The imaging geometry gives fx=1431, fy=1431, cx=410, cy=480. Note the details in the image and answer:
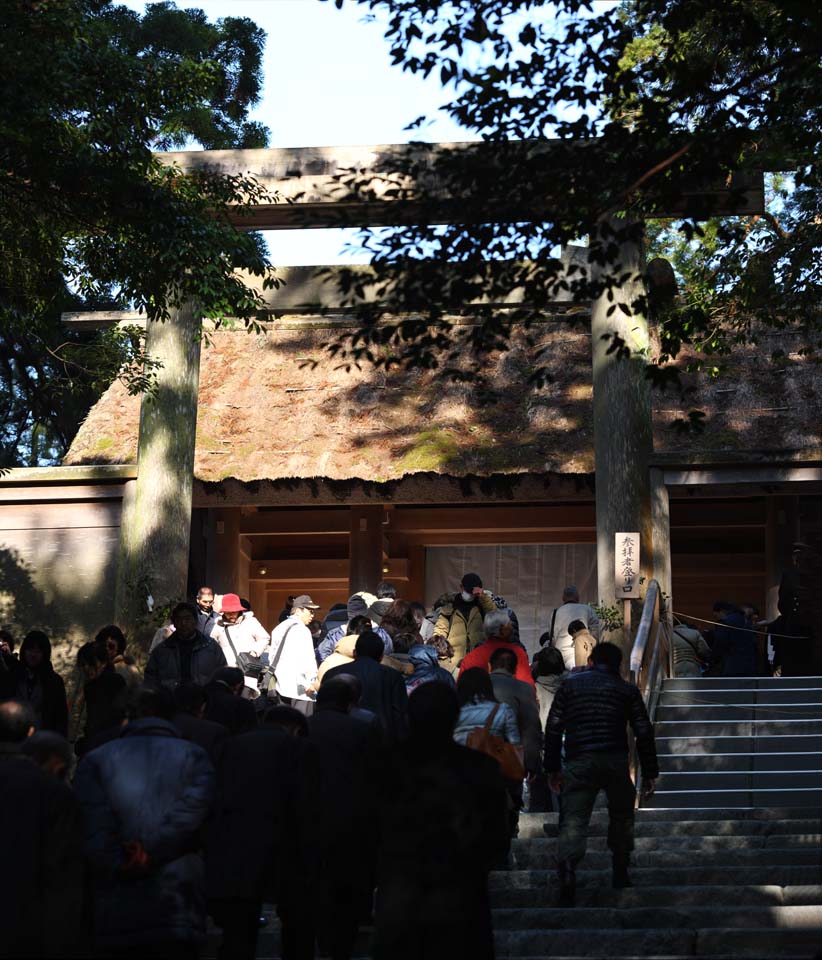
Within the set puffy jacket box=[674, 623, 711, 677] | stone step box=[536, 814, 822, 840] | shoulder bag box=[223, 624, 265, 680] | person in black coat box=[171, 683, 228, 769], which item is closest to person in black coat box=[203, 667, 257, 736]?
person in black coat box=[171, 683, 228, 769]

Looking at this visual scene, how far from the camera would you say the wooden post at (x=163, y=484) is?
14711 millimetres

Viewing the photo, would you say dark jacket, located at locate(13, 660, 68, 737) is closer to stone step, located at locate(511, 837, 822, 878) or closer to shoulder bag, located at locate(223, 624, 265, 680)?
shoulder bag, located at locate(223, 624, 265, 680)

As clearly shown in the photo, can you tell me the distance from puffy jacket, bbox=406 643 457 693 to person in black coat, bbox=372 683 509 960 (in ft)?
16.0

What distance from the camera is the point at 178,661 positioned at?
431 inches

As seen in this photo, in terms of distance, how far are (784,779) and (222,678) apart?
5524 mm

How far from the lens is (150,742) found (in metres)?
6.00

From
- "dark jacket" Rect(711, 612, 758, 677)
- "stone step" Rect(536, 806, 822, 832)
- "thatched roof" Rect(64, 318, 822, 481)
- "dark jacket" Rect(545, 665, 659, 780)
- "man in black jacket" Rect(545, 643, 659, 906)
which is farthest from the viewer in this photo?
"thatched roof" Rect(64, 318, 822, 481)

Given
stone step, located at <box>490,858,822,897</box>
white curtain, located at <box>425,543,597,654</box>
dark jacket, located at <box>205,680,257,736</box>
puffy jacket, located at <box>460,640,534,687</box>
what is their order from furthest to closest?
white curtain, located at <box>425,543,597,654</box>
puffy jacket, located at <box>460,640,534,687</box>
stone step, located at <box>490,858,822,897</box>
dark jacket, located at <box>205,680,257,736</box>

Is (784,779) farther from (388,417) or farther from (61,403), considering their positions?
(61,403)

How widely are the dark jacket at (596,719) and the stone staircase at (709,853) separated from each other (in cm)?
83

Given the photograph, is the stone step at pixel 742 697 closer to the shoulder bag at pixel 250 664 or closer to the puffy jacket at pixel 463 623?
the puffy jacket at pixel 463 623

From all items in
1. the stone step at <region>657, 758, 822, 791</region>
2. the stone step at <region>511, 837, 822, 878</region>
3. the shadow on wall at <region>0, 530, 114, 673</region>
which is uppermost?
the shadow on wall at <region>0, 530, 114, 673</region>

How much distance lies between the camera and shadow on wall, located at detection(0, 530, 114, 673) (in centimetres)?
1536

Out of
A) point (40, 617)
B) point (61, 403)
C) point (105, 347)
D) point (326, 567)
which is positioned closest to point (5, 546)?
point (40, 617)
